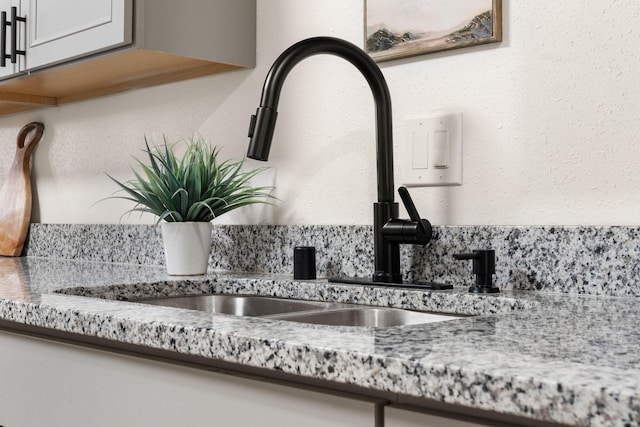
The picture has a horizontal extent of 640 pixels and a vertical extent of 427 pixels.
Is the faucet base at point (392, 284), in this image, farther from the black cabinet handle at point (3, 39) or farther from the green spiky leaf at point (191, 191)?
the black cabinet handle at point (3, 39)

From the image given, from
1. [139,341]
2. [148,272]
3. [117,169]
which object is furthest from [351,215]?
[117,169]

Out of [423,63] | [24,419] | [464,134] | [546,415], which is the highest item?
[423,63]

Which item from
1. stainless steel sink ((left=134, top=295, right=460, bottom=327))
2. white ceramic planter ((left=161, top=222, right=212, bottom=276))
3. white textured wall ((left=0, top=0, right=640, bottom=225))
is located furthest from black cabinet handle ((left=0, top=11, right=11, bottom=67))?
stainless steel sink ((left=134, top=295, right=460, bottom=327))

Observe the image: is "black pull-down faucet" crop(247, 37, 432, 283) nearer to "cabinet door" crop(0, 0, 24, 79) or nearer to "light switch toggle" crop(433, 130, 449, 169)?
"light switch toggle" crop(433, 130, 449, 169)

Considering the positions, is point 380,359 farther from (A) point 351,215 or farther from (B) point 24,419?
(A) point 351,215

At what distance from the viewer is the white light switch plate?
1298mm

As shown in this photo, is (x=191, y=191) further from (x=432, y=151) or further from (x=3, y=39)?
(x=3, y=39)

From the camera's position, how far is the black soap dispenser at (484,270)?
1.13m

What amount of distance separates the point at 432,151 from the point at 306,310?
339 millimetres

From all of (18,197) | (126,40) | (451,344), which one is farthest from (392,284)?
(18,197)

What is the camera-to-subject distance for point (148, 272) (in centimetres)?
164

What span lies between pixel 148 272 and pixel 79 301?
595 millimetres

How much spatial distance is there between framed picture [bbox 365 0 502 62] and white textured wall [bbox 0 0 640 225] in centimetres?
2

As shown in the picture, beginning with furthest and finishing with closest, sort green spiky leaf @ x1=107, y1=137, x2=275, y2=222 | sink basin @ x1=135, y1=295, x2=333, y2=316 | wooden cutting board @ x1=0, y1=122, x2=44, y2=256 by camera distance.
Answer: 1. wooden cutting board @ x1=0, y1=122, x2=44, y2=256
2. green spiky leaf @ x1=107, y1=137, x2=275, y2=222
3. sink basin @ x1=135, y1=295, x2=333, y2=316
